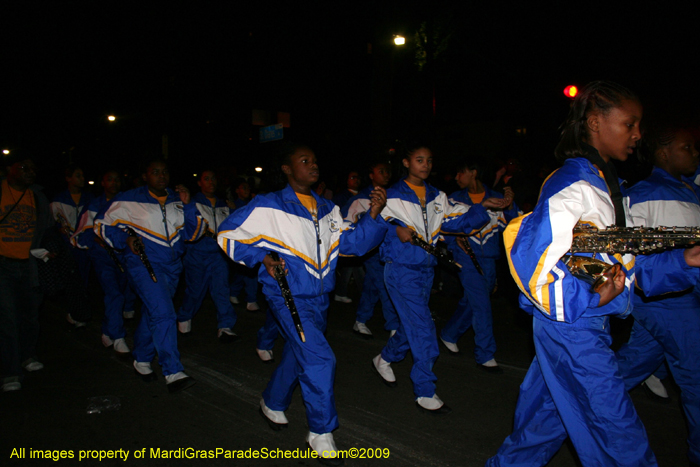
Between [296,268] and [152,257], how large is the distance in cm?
213

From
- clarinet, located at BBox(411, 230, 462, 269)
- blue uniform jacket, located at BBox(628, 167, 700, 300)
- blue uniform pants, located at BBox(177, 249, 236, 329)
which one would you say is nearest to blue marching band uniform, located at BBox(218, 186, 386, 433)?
clarinet, located at BBox(411, 230, 462, 269)

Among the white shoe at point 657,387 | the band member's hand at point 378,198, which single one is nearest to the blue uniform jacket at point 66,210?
the band member's hand at point 378,198

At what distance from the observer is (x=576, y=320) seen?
2199 millimetres

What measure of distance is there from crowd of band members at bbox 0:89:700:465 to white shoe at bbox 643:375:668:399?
0.06 ft

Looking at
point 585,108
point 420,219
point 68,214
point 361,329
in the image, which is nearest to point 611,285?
point 585,108

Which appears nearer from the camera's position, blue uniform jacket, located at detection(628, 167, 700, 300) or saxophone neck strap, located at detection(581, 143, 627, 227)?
saxophone neck strap, located at detection(581, 143, 627, 227)

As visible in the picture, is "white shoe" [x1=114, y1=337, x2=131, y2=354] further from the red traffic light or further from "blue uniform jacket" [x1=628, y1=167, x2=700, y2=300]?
the red traffic light

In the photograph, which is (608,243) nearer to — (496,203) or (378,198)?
(378,198)

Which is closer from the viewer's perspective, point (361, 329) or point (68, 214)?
point (361, 329)

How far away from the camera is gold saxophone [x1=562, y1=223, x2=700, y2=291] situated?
212cm

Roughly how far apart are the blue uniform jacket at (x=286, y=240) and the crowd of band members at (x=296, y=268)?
33 mm

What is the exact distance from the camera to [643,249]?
7.07ft

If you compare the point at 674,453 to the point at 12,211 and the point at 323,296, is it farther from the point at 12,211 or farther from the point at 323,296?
the point at 12,211

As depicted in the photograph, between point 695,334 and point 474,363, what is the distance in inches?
99.0
